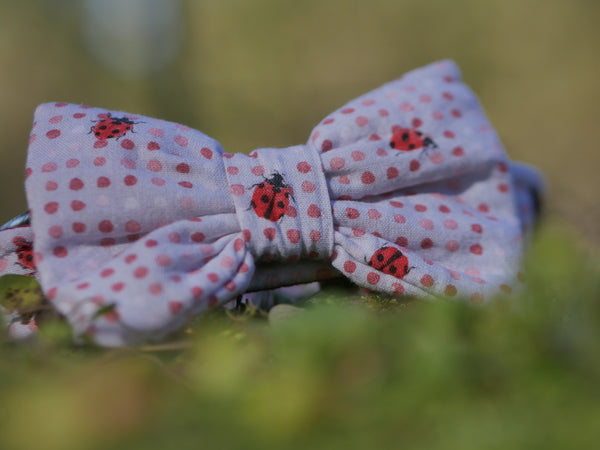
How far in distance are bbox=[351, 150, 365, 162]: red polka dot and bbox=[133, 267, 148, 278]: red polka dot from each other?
0.26 m

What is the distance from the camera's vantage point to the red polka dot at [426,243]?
24.4 inches

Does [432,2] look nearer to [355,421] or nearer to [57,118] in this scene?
[57,118]

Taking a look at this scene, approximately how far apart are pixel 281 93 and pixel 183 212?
2176mm

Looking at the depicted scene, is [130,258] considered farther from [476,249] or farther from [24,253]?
[476,249]

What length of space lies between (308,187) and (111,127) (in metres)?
0.21

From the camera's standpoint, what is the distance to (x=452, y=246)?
2.09 ft

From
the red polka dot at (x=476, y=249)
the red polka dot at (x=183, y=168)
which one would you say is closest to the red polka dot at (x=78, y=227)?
the red polka dot at (x=183, y=168)

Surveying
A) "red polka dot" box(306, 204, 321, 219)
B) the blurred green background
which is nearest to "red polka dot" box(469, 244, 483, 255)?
"red polka dot" box(306, 204, 321, 219)

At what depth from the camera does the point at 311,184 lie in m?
0.58

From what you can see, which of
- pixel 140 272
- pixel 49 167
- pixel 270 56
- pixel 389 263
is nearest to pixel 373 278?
pixel 389 263

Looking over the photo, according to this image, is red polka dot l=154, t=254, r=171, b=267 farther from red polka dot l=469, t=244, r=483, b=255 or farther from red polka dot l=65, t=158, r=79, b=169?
red polka dot l=469, t=244, r=483, b=255

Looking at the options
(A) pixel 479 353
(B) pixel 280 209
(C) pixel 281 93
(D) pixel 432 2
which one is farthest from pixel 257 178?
(D) pixel 432 2

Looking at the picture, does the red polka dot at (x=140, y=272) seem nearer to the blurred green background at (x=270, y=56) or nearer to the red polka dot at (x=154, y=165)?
the red polka dot at (x=154, y=165)

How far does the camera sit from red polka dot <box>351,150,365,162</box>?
2.02 ft
